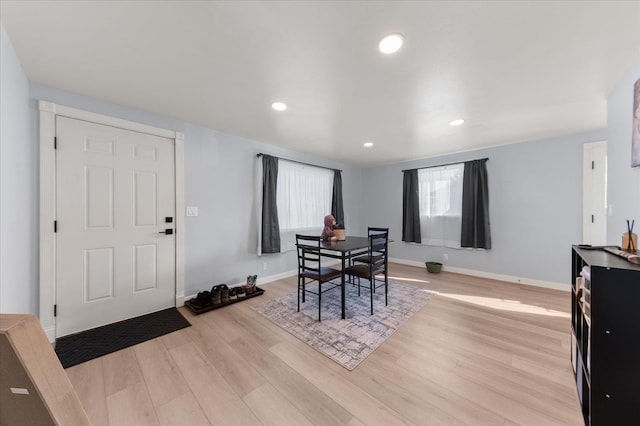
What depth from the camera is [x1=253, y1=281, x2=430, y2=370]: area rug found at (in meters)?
1.98

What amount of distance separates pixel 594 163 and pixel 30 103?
6.32 metres

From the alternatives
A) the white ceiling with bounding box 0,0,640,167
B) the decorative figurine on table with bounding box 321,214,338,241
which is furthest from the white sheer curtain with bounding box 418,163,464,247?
the decorative figurine on table with bounding box 321,214,338,241

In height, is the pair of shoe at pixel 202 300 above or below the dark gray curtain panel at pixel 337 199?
below

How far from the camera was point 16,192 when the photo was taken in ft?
5.45

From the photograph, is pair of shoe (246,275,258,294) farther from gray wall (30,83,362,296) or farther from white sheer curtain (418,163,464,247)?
white sheer curtain (418,163,464,247)

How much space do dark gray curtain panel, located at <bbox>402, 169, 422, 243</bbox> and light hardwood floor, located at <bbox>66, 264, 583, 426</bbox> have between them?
238 centimetres

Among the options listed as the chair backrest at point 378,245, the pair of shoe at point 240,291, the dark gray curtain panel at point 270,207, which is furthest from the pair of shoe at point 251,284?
the chair backrest at point 378,245

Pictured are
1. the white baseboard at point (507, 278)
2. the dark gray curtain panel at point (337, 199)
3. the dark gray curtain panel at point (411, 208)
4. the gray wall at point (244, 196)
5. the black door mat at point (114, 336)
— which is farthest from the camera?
the dark gray curtain panel at point (337, 199)

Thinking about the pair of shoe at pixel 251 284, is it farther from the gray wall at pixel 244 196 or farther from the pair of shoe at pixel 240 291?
the gray wall at pixel 244 196

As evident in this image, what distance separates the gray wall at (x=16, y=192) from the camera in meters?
1.44

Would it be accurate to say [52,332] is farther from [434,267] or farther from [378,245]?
[434,267]

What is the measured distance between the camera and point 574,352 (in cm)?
170

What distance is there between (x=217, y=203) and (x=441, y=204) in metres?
4.00

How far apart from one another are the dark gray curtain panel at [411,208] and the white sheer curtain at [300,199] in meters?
1.59
